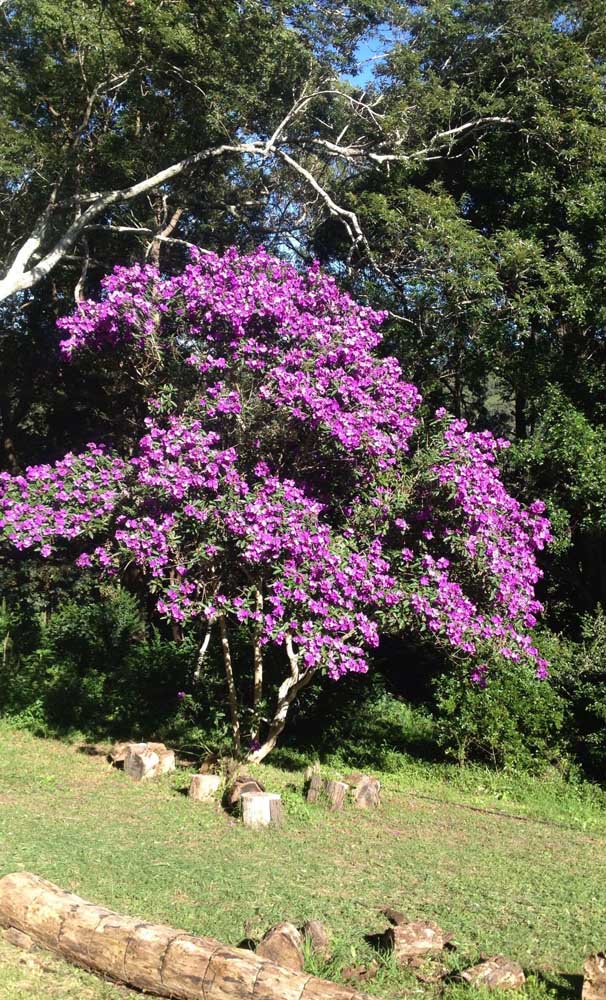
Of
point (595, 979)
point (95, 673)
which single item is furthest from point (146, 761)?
point (595, 979)

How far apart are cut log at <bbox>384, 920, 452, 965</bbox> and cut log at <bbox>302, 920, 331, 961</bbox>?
0.91ft

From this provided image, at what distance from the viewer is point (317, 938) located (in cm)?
377

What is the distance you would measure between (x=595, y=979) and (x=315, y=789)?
4.05 meters

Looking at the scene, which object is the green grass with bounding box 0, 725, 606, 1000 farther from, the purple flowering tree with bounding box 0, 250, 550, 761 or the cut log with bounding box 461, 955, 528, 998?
the purple flowering tree with bounding box 0, 250, 550, 761

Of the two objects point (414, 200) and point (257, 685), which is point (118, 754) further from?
point (414, 200)

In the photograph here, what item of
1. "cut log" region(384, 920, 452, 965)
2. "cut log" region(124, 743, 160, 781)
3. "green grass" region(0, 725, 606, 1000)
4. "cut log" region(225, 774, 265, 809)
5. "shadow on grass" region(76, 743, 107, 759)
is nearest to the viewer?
"cut log" region(384, 920, 452, 965)

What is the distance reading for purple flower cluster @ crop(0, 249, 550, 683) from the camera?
648 centimetres

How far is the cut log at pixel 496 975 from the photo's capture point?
137 inches

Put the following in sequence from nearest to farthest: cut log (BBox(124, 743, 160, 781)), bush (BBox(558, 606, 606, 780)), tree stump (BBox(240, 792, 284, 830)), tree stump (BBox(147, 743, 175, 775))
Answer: tree stump (BBox(240, 792, 284, 830)), cut log (BBox(124, 743, 160, 781)), tree stump (BBox(147, 743, 175, 775)), bush (BBox(558, 606, 606, 780))

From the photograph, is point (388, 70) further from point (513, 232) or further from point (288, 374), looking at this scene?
point (288, 374)

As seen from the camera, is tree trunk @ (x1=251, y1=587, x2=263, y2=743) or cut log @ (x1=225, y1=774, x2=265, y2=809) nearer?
cut log @ (x1=225, y1=774, x2=265, y2=809)

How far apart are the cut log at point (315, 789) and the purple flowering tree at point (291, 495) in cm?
90

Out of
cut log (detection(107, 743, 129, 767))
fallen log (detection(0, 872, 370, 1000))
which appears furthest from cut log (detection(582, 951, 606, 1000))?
cut log (detection(107, 743, 129, 767))

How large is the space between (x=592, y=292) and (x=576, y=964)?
7940mm
